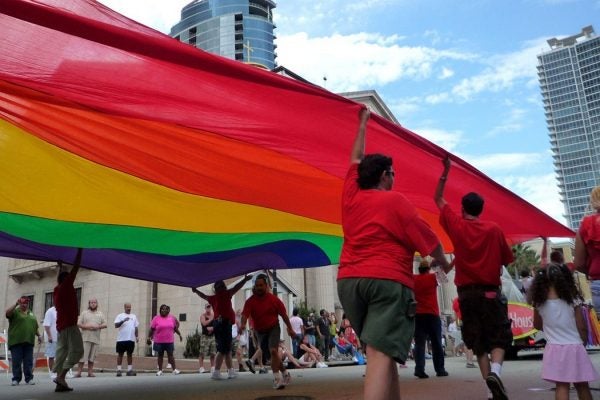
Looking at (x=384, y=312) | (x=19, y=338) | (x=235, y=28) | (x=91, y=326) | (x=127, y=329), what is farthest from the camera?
(x=235, y=28)

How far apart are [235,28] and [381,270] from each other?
349ft

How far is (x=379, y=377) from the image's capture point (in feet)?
8.19

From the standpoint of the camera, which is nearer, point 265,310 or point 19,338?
point 265,310

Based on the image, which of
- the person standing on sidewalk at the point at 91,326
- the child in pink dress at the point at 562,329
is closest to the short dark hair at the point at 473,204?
the child in pink dress at the point at 562,329

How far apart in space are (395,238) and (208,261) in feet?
20.7

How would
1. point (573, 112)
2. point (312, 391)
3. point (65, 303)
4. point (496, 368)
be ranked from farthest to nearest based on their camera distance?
point (573, 112)
point (65, 303)
point (312, 391)
point (496, 368)

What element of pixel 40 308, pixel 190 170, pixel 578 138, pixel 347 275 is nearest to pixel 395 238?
pixel 347 275

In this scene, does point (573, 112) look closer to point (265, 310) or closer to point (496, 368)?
point (265, 310)

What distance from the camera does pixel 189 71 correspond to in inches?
154

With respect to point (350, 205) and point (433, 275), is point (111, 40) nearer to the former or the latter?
point (350, 205)

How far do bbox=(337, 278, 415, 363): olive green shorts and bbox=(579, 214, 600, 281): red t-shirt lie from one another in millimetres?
1977

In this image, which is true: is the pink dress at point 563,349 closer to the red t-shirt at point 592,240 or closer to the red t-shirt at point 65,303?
the red t-shirt at point 592,240

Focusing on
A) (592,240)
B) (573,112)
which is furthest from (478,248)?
(573,112)

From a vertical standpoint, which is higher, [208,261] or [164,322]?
[208,261]
